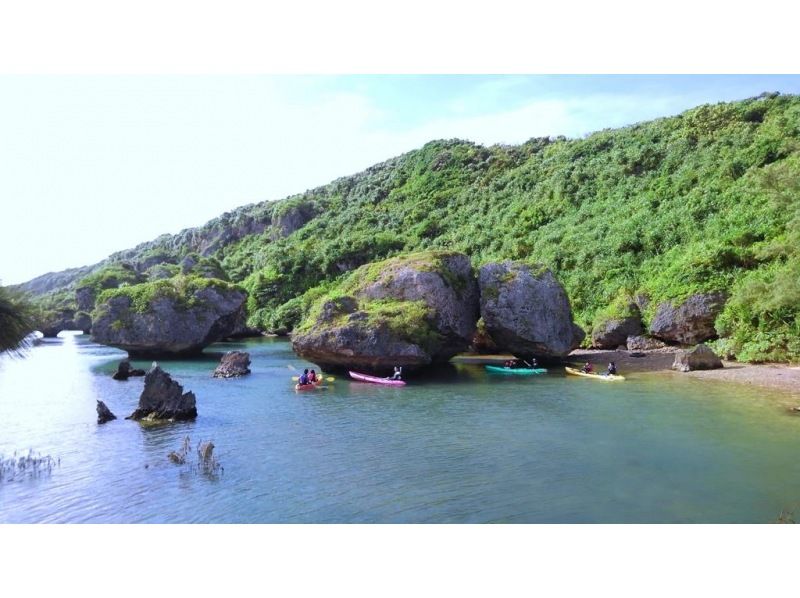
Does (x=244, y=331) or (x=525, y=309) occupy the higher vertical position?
(x=525, y=309)

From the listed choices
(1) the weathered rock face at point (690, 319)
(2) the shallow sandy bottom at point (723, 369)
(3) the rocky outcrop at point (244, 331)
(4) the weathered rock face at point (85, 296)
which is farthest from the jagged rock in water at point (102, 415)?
(4) the weathered rock face at point (85, 296)

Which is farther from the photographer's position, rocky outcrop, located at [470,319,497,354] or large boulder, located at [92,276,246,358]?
rocky outcrop, located at [470,319,497,354]

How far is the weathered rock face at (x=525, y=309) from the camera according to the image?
3831 cm

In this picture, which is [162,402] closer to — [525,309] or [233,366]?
[233,366]

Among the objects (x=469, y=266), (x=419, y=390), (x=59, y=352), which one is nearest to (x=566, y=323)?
(x=469, y=266)

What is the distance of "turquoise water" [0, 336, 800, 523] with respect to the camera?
15.1 meters

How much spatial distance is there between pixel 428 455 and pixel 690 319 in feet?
96.3

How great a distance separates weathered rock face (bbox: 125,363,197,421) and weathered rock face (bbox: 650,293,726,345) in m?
32.5

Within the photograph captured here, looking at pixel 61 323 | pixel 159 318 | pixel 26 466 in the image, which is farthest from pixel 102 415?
pixel 61 323

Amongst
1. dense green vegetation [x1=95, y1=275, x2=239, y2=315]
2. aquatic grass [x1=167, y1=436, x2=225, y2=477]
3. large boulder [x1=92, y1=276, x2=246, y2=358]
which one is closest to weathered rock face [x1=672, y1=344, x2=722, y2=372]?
aquatic grass [x1=167, y1=436, x2=225, y2=477]

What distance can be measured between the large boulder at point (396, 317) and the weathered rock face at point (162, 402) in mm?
10010

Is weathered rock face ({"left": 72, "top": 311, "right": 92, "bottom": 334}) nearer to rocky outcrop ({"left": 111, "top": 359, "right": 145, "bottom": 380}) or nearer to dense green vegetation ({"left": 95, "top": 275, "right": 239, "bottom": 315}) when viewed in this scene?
dense green vegetation ({"left": 95, "top": 275, "right": 239, "bottom": 315})

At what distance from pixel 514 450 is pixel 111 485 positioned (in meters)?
12.4

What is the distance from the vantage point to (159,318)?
4700 centimetres
